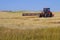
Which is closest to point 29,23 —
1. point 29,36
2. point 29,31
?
point 29,31

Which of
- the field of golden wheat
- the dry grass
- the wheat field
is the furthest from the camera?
the field of golden wheat

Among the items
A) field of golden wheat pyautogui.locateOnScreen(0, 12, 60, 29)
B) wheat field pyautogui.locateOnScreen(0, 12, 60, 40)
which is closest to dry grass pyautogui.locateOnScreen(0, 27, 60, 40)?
wheat field pyautogui.locateOnScreen(0, 12, 60, 40)

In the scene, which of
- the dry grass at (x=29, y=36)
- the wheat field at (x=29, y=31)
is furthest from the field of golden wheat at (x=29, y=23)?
the dry grass at (x=29, y=36)

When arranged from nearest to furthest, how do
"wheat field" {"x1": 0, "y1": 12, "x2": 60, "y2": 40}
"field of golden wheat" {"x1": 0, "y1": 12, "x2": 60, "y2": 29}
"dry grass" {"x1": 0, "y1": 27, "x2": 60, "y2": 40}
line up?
"dry grass" {"x1": 0, "y1": 27, "x2": 60, "y2": 40}, "wheat field" {"x1": 0, "y1": 12, "x2": 60, "y2": 40}, "field of golden wheat" {"x1": 0, "y1": 12, "x2": 60, "y2": 29}

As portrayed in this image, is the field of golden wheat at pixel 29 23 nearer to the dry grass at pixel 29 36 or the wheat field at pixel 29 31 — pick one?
the wheat field at pixel 29 31

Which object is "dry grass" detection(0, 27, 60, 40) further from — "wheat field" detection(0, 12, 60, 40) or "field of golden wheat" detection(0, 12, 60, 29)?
"field of golden wheat" detection(0, 12, 60, 29)

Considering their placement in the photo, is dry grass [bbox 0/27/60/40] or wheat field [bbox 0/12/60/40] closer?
dry grass [bbox 0/27/60/40]

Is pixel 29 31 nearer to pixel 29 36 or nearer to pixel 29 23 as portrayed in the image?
pixel 29 36

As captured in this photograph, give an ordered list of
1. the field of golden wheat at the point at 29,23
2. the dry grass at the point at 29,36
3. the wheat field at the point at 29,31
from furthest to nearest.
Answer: the field of golden wheat at the point at 29,23
the wheat field at the point at 29,31
the dry grass at the point at 29,36

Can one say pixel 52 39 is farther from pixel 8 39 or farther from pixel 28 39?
pixel 8 39

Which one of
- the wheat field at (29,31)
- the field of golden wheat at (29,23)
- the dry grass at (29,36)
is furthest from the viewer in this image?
the field of golden wheat at (29,23)

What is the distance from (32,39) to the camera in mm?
9602

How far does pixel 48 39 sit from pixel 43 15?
105 ft

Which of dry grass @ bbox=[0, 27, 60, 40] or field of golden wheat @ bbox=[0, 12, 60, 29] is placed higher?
dry grass @ bbox=[0, 27, 60, 40]
